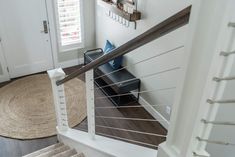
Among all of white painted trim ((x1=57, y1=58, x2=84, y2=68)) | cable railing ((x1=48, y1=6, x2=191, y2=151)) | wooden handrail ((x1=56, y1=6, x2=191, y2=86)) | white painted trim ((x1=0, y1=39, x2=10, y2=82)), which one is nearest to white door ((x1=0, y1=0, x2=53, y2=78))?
white painted trim ((x1=0, y1=39, x2=10, y2=82))

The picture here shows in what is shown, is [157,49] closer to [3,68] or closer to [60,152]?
[60,152]

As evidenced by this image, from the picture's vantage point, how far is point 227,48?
0.73m

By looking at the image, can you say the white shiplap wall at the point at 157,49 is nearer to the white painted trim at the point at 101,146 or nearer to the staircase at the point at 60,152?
the white painted trim at the point at 101,146

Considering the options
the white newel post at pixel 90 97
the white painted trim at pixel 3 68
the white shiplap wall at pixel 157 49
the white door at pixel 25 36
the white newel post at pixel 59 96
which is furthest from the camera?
the white painted trim at pixel 3 68

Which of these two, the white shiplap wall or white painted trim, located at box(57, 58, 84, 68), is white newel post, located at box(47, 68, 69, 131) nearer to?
the white shiplap wall

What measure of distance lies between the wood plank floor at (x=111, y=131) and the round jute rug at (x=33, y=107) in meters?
0.11

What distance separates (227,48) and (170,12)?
2.35 metres

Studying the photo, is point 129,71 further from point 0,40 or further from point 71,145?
point 0,40

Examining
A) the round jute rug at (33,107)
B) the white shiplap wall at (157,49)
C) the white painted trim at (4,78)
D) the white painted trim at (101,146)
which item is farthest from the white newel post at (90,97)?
the white painted trim at (4,78)

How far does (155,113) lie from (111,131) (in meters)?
0.76

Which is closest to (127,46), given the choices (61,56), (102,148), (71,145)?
(102,148)

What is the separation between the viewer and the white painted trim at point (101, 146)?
4.99 ft

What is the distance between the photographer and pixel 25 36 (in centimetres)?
453

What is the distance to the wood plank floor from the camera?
321cm
